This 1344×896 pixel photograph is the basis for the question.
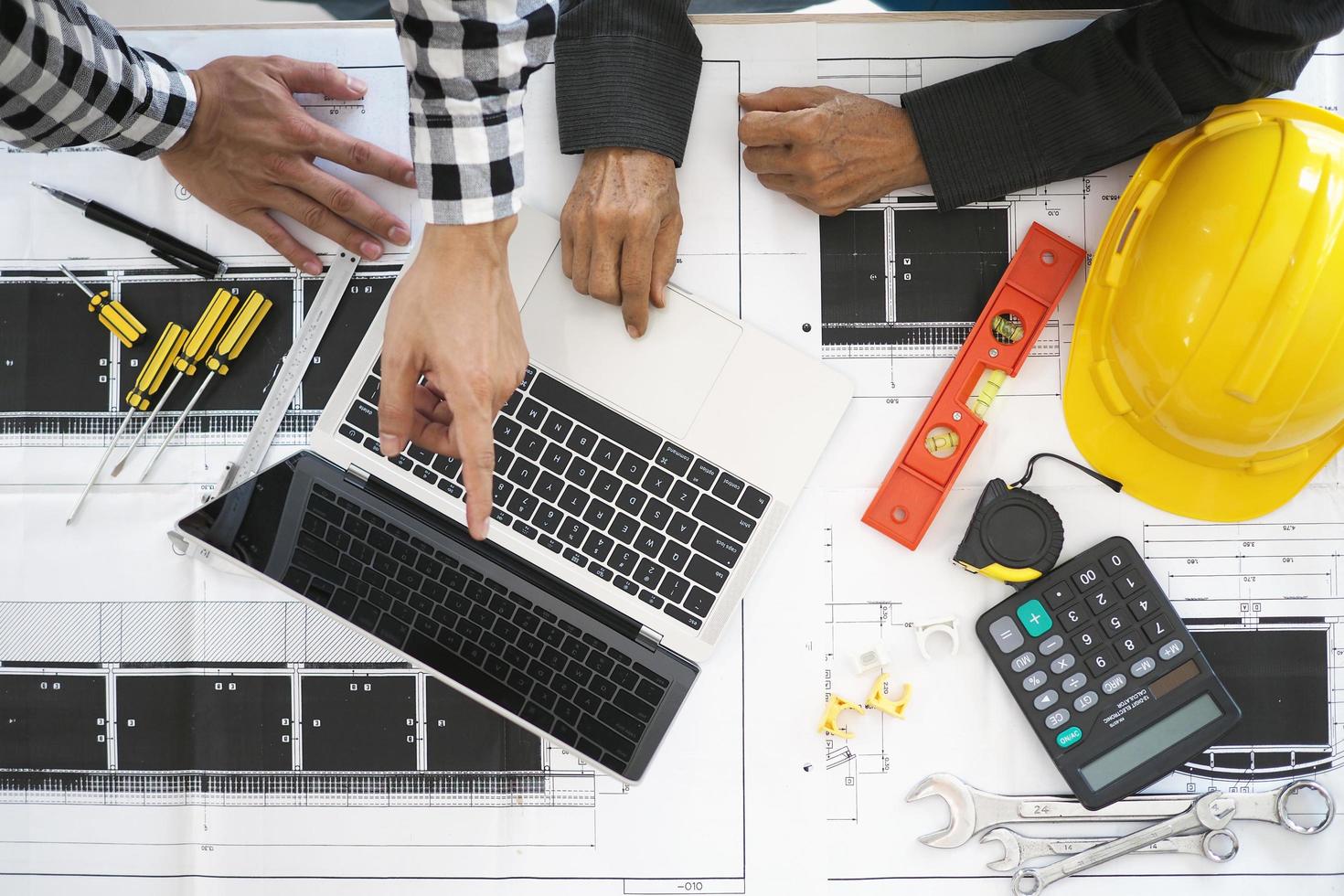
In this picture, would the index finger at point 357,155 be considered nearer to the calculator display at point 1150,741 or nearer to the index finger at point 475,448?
the index finger at point 475,448

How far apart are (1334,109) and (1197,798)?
687 millimetres

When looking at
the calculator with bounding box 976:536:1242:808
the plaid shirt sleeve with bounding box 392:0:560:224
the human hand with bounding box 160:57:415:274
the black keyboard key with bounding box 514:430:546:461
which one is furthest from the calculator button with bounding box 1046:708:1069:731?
the human hand with bounding box 160:57:415:274

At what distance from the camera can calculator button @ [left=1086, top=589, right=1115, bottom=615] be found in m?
0.83

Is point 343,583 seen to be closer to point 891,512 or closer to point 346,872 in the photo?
point 346,872

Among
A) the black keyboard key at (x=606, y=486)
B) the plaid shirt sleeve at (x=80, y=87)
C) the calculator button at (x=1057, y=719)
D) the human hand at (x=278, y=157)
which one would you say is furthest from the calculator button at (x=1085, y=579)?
the plaid shirt sleeve at (x=80, y=87)

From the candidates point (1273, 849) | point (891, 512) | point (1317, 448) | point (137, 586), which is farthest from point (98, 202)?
point (1273, 849)

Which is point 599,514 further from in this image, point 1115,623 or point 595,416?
point 1115,623

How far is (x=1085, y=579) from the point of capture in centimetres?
83

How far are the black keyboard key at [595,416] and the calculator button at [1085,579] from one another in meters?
0.42

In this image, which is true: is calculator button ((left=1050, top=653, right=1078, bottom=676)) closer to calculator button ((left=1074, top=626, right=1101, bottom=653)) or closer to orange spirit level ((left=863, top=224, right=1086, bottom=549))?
calculator button ((left=1074, top=626, right=1101, bottom=653))

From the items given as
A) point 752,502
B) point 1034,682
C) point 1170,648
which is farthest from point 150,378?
point 1170,648

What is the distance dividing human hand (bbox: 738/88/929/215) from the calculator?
42 cm

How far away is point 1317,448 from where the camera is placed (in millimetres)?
836

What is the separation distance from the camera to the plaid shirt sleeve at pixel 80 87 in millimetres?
677
